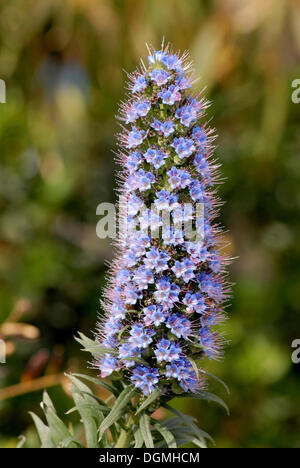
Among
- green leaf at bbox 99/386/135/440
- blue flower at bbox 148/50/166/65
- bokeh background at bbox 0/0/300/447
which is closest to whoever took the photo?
green leaf at bbox 99/386/135/440

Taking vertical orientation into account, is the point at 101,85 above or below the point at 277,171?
above

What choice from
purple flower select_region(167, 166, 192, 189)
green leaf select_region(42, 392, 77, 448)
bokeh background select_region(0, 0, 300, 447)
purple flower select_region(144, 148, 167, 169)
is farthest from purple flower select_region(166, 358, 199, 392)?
bokeh background select_region(0, 0, 300, 447)

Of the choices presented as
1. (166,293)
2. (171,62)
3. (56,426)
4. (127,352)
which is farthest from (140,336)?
(171,62)

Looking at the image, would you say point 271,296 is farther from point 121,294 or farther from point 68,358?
point 121,294

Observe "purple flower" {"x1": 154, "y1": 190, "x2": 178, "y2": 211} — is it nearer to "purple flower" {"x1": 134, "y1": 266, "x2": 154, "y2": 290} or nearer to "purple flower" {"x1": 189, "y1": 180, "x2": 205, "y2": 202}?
"purple flower" {"x1": 189, "y1": 180, "x2": 205, "y2": 202}
